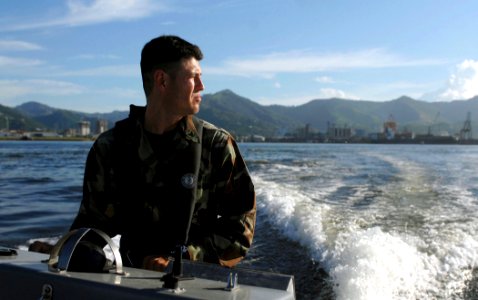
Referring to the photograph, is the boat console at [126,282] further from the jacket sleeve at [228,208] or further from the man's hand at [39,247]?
the jacket sleeve at [228,208]

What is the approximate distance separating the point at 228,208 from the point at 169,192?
0.31 m

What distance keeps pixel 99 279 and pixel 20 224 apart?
10.6 metres

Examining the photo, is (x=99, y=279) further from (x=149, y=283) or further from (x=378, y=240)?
(x=378, y=240)

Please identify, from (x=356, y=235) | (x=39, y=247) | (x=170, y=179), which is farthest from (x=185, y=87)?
(x=356, y=235)

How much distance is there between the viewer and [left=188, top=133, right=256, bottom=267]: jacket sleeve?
8.70 ft

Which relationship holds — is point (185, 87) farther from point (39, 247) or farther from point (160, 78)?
point (39, 247)

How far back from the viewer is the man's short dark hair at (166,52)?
2688 mm

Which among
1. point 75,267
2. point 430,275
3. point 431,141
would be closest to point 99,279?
point 75,267

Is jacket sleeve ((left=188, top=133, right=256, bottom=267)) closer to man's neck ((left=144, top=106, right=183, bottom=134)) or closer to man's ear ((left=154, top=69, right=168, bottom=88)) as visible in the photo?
man's neck ((left=144, top=106, right=183, bottom=134))

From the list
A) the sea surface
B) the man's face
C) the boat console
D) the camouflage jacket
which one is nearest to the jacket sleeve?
the camouflage jacket

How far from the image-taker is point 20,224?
11508mm

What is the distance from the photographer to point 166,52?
271 cm

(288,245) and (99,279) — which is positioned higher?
(99,279)

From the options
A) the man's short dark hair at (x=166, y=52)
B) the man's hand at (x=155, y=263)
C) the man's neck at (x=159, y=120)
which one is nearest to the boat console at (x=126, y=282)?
the man's hand at (x=155, y=263)
